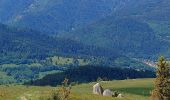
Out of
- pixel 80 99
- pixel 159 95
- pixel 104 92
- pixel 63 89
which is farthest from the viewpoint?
pixel 104 92

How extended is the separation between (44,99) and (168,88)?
1747 centimetres

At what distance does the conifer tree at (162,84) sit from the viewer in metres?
70.0

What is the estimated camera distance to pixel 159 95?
6988 centimetres

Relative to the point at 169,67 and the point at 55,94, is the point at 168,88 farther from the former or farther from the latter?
the point at 55,94

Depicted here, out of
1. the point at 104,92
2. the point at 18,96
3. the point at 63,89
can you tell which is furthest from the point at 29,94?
the point at 104,92

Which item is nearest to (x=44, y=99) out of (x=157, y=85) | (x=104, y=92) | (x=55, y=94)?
(x=55, y=94)

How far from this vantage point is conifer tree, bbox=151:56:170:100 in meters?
70.0

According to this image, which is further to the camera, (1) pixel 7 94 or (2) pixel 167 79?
(1) pixel 7 94

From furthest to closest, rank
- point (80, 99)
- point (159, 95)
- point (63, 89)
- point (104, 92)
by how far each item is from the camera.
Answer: point (104, 92)
point (80, 99)
point (159, 95)
point (63, 89)

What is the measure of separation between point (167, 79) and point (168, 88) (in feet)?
4.08

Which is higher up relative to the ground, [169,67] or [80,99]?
[169,67]

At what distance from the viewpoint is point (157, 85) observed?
70.2 meters

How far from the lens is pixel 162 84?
70.1 meters

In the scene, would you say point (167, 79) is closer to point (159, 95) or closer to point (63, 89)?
point (159, 95)
